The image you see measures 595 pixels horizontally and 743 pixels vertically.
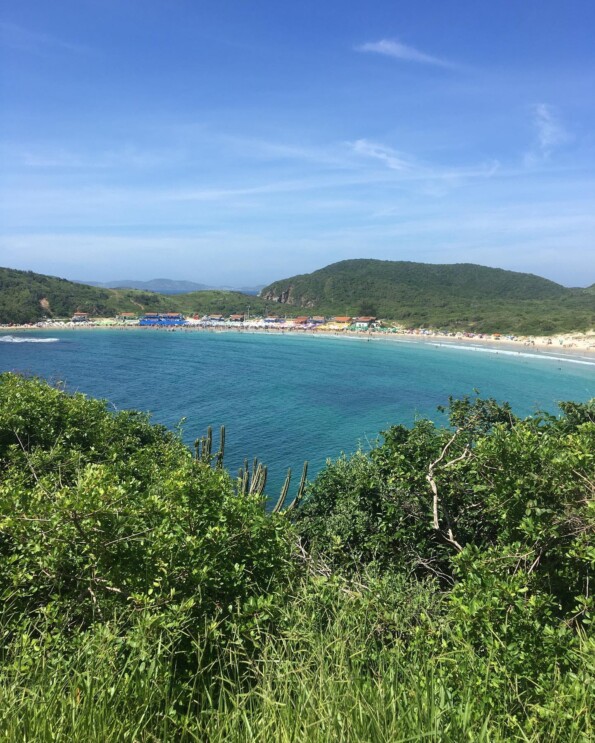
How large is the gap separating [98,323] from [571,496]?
381 feet

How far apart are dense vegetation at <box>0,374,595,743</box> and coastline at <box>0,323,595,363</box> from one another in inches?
2844

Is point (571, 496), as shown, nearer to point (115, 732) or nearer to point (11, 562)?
point (115, 732)

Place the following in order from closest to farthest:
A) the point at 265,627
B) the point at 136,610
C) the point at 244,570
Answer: the point at 136,610 → the point at 265,627 → the point at 244,570

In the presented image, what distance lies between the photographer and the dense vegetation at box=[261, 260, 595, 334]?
103875 mm

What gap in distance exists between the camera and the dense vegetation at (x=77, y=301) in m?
108

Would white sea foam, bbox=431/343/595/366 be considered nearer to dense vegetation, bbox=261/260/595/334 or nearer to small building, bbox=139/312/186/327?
dense vegetation, bbox=261/260/595/334

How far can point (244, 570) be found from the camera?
4582mm

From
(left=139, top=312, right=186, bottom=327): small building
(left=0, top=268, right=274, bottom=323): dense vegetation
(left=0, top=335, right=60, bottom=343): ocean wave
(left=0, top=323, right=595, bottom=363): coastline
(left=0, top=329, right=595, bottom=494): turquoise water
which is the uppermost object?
(left=0, top=268, right=274, bottom=323): dense vegetation

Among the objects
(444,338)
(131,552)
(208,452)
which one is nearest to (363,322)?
(444,338)

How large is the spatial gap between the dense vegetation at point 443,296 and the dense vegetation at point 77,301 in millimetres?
20361

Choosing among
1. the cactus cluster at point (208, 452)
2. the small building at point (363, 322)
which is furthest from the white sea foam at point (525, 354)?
the cactus cluster at point (208, 452)

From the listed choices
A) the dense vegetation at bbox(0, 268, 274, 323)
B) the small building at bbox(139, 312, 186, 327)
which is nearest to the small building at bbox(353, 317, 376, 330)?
the dense vegetation at bbox(0, 268, 274, 323)

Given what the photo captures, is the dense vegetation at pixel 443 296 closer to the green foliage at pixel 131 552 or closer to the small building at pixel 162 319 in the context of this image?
the small building at pixel 162 319

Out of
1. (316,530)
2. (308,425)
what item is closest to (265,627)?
(316,530)
